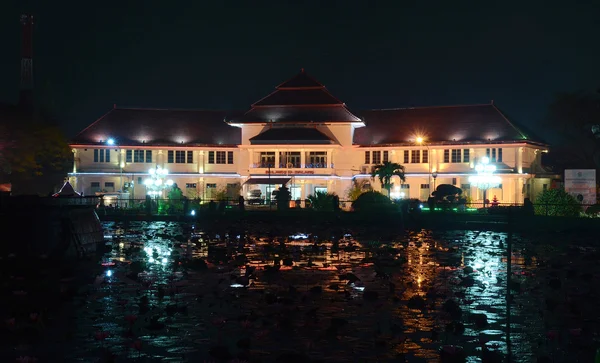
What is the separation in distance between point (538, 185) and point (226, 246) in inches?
2045

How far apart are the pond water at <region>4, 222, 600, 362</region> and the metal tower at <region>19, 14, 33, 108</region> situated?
7023cm

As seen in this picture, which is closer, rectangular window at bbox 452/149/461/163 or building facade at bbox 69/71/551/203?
building facade at bbox 69/71/551/203

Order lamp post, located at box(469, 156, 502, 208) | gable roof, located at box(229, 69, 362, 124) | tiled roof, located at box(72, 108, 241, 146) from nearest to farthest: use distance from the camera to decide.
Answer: lamp post, located at box(469, 156, 502, 208), gable roof, located at box(229, 69, 362, 124), tiled roof, located at box(72, 108, 241, 146)

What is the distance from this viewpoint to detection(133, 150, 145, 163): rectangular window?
2972 inches

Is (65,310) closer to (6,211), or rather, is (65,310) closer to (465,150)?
(6,211)

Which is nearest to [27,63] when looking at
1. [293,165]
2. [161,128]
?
[161,128]

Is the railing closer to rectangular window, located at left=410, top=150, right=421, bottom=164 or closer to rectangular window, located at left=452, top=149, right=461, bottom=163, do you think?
rectangular window, located at left=410, top=150, right=421, bottom=164

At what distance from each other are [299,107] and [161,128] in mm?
13301

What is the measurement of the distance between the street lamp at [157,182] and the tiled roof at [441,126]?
16958mm

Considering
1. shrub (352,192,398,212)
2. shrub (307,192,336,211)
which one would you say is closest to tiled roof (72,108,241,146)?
shrub (307,192,336,211)

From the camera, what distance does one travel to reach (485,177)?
2313 inches

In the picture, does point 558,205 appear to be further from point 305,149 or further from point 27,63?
point 27,63

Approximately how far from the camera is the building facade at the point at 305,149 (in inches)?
2773

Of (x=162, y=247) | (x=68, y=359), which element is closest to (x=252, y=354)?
(x=68, y=359)
